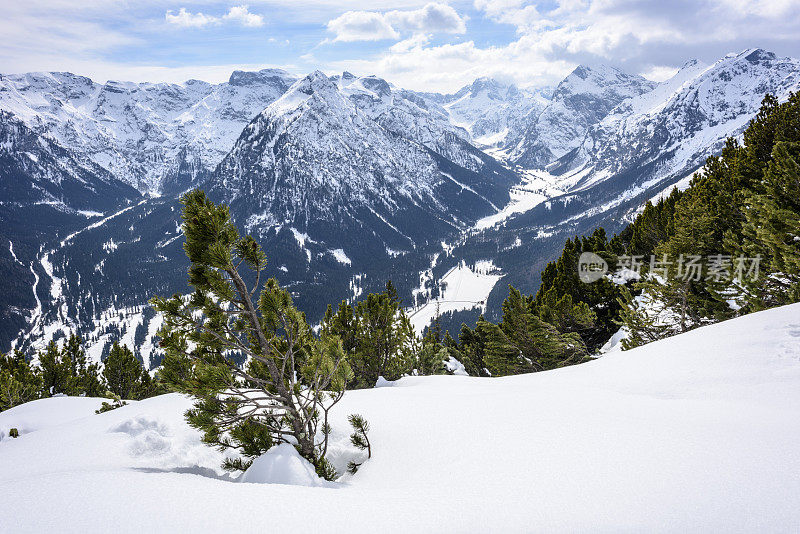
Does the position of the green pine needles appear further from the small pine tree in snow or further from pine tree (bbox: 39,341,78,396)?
pine tree (bbox: 39,341,78,396)

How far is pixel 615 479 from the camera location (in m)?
4.59

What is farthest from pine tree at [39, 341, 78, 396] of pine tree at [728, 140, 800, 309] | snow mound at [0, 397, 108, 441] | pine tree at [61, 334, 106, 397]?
pine tree at [728, 140, 800, 309]

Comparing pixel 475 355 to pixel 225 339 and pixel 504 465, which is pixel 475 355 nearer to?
pixel 504 465

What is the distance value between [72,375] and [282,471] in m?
37.4

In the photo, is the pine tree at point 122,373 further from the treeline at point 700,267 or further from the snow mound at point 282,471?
the snow mound at point 282,471

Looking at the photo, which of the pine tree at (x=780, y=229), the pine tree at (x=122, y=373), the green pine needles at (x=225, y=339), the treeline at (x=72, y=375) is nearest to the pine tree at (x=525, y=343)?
the pine tree at (x=780, y=229)

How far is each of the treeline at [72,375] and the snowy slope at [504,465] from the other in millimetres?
22639

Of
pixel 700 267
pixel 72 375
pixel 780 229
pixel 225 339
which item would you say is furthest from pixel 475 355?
pixel 72 375

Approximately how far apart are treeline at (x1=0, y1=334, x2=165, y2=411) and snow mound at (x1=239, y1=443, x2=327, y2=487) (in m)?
24.4

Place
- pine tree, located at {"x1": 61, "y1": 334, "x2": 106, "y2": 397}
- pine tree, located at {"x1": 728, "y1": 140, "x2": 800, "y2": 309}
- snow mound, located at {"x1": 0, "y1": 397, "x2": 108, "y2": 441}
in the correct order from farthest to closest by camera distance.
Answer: pine tree, located at {"x1": 61, "y1": 334, "x2": 106, "y2": 397} < pine tree, located at {"x1": 728, "y1": 140, "x2": 800, "y2": 309} < snow mound, located at {"x1": 0, "y1": 397, "x2": 108, "y2": 441}

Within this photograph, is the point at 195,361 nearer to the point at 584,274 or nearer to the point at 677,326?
the point at 677,326

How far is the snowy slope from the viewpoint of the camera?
151 inches

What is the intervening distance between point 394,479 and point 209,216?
5.42m

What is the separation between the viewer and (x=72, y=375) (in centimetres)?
3183
